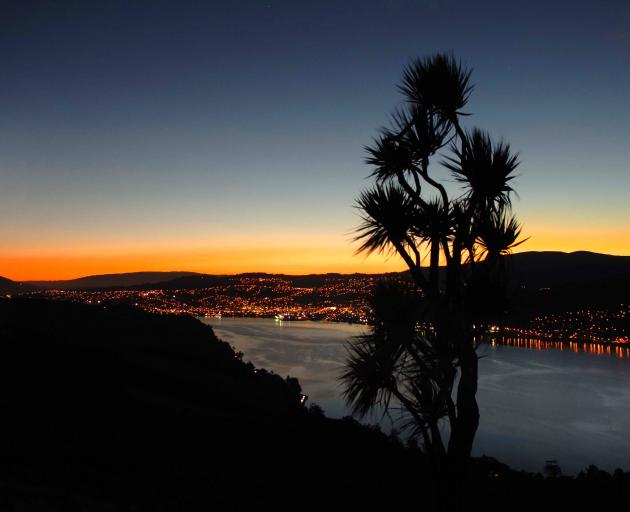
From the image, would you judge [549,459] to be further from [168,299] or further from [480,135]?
[168,299]

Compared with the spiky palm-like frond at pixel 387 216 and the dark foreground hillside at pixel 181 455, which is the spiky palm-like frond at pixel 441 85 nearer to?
the spiky palm-like frond at pixel 387 216

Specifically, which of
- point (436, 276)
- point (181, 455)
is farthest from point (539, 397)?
point (436, 276)

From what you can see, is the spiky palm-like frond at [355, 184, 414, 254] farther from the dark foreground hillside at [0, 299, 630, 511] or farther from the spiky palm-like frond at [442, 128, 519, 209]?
the dark foreground hillside at [0, 299, 630, 511]

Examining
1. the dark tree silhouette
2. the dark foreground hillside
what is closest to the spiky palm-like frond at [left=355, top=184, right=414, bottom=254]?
the dark tree silhouette

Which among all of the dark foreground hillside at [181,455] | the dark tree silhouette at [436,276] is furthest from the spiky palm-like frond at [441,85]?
the dark foreground hillside at [181,455]

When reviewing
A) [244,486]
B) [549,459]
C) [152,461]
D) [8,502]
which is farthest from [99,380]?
[549,459]

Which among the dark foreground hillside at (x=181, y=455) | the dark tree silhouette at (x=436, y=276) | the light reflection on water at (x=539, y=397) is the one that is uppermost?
the dark tree silhouette at (x=436, y=276)
